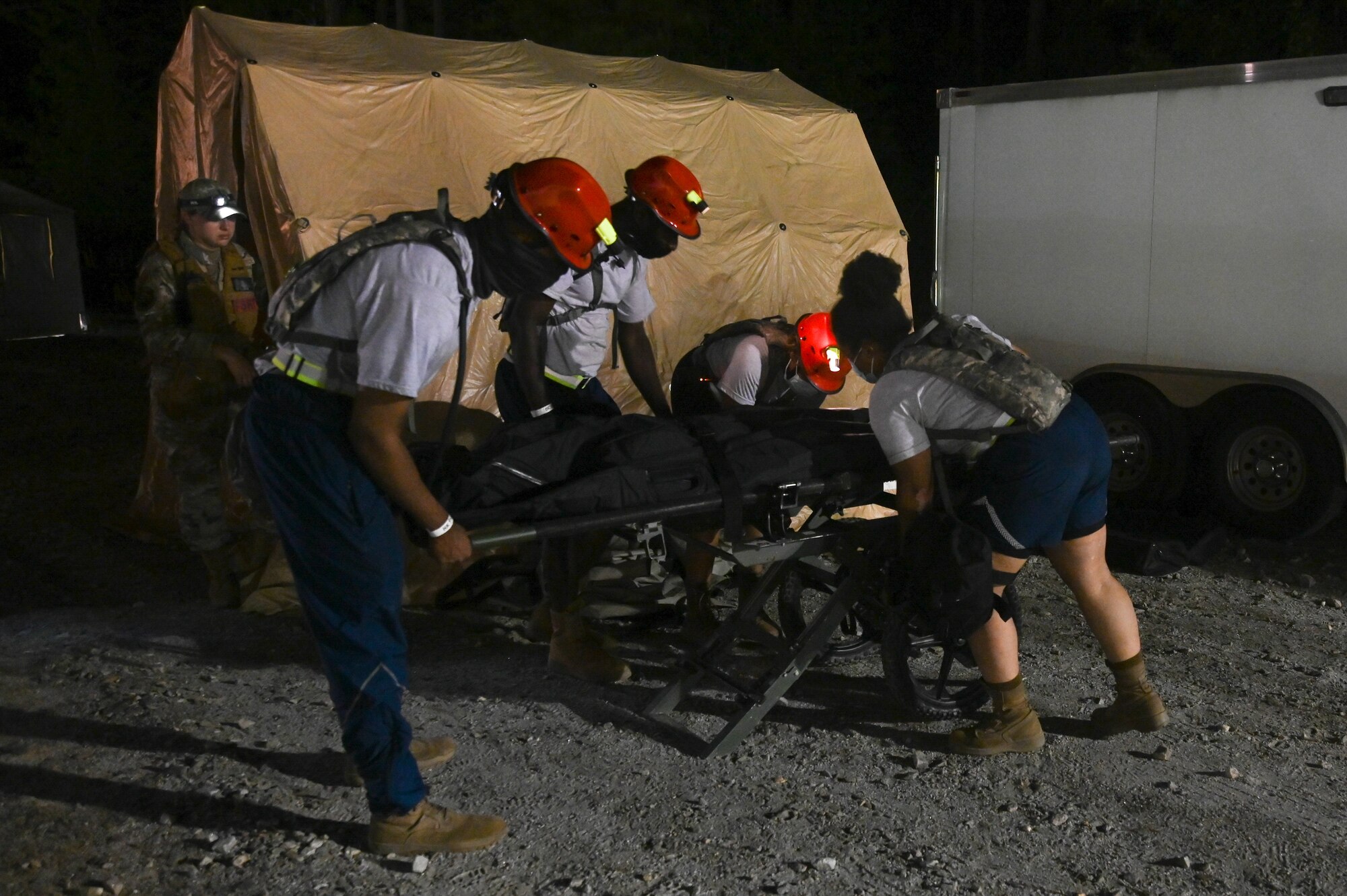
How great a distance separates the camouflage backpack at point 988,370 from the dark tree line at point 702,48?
40.9 ft

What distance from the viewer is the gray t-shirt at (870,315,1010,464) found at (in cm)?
378

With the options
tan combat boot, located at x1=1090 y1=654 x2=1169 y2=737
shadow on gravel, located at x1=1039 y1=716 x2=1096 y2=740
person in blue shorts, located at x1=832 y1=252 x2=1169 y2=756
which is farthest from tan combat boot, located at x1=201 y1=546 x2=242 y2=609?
tan combat boot, located at x1=1090 y1=654 x2=1169 y2=737

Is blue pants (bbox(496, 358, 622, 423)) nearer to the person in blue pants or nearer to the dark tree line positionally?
the person in blue pants

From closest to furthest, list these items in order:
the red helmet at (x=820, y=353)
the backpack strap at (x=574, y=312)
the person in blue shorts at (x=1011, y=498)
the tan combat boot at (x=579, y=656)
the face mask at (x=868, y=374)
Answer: the person in blue shorts at (x=1011, y=498) < the face mask at (x=868, y=374) < the tan combat boot at (x=579, y=656) < the backpack strap at (x=574, y=312) < the red helmet at (x=820, y=353)

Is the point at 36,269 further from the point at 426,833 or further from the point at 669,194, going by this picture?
the point at 426,833

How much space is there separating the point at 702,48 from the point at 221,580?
16.8m

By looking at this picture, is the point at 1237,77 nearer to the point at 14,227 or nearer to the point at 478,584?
the point at 478,584

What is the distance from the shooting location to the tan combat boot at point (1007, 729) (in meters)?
4.03

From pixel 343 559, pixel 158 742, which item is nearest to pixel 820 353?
pixel 343 559

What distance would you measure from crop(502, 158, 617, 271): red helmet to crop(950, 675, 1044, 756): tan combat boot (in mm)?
1989

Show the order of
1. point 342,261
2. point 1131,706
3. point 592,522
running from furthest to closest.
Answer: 1. point 1131,706
2. point 592,522
3. point 342,261

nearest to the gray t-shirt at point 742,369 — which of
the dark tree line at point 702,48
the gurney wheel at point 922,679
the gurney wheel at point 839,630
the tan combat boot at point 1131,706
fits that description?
the gurney wheel at point 839,630

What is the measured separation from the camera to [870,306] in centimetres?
463

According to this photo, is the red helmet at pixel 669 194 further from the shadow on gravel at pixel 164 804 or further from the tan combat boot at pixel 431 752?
the shadow on gravel at pixel 164 804
